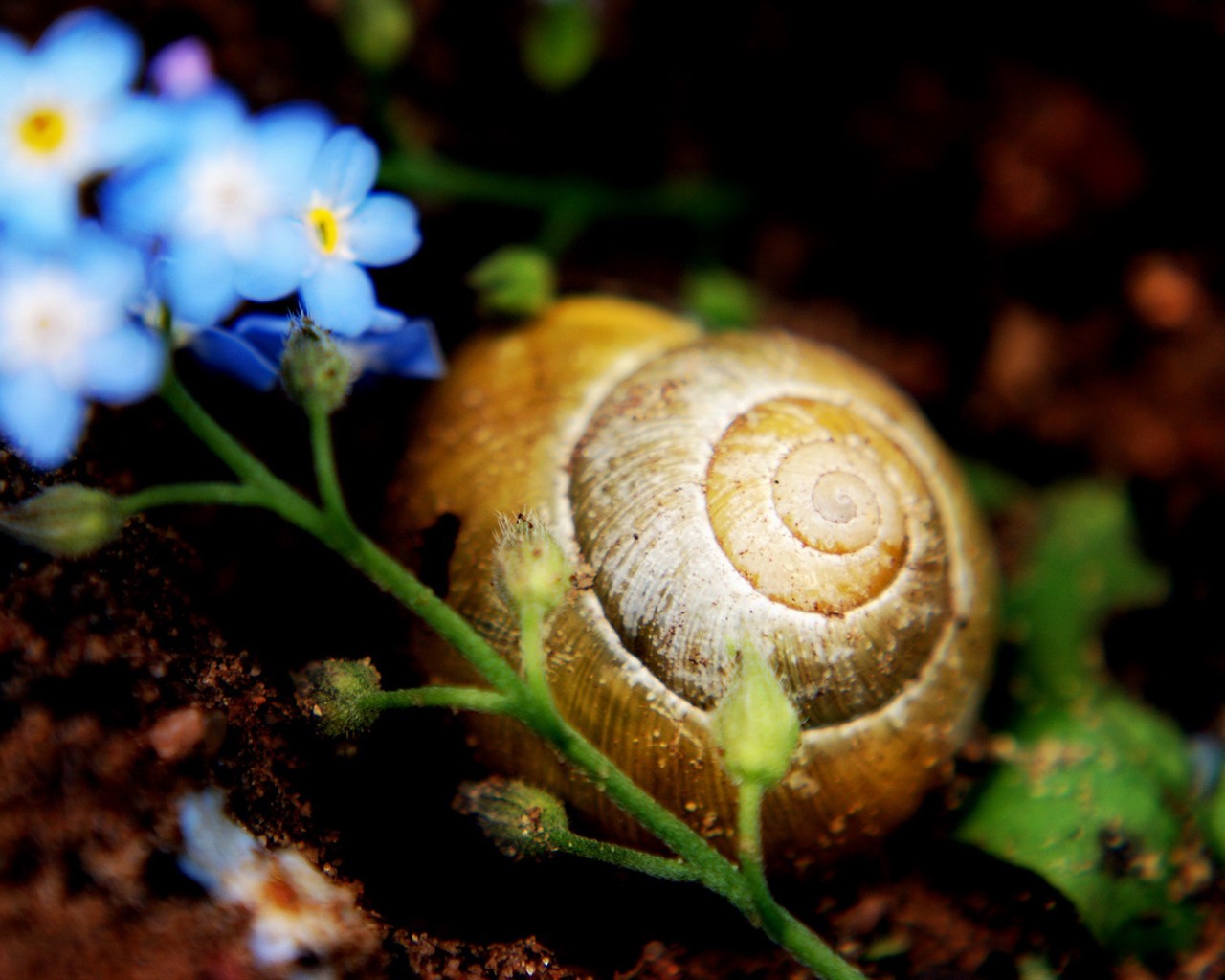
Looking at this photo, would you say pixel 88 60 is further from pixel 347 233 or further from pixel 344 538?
pixel 344 538

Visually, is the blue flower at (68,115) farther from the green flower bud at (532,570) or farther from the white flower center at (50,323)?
the green flower bud at (532,570)

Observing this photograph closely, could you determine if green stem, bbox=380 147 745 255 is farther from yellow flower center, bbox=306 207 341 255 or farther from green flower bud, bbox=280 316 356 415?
green flower bud, bbox=280 316 356 415

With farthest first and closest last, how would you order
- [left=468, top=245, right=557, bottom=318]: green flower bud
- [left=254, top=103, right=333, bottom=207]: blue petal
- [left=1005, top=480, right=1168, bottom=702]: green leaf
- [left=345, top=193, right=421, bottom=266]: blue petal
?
[left=1005, top=480, right=1168, bottom=702]: green leaf, [left=468, top=245, right=557, bottom=318]: green flower bud, [left=345, top=193, right=421, bottom=266]: blue petal, [left=254, top=103, right=333, bottom=207]: blue petal

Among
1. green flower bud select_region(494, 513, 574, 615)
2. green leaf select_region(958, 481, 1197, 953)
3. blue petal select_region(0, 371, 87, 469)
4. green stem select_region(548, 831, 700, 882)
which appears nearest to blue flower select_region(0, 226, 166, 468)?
blue petal select_region(0, 371, 87, 469)

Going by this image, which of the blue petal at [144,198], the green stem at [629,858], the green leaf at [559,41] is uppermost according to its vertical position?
the green leaf at [559,41]

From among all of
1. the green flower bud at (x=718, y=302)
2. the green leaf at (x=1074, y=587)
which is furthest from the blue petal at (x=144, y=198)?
the green leaf at (x=1074, y=587)

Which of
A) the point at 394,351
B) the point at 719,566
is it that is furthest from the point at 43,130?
the point at 719,566

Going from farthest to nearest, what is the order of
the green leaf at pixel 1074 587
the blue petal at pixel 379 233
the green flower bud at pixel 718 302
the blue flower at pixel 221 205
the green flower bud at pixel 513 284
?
the green flower bud at pixel 718 302 → the green leaf at pixel 1074 587 → the green flower bud at pixel 513 284 → the blue petal at pixel 379 233 → the blue flower at pixel 221 205
